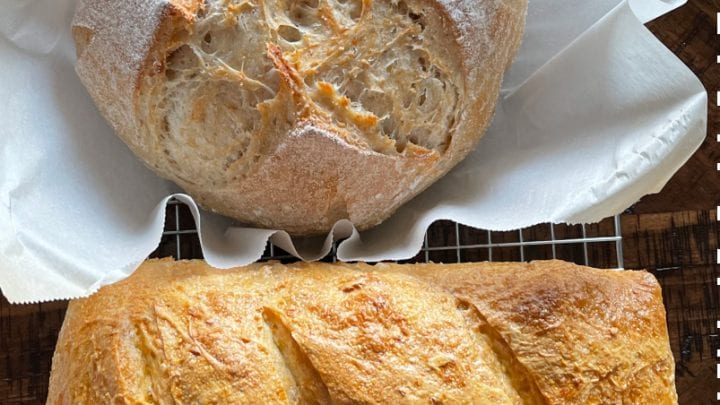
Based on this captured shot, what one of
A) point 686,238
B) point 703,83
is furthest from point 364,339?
point 703,83

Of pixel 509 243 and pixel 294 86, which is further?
pixel 509 243

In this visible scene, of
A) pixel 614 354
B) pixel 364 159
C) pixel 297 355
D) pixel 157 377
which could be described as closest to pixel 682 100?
pixel 614 354

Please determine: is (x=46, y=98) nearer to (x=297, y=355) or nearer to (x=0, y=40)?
(x=0, y=40)

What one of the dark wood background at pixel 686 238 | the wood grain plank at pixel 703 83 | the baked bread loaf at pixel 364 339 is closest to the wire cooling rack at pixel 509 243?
the dark wood background at pixel 686 238

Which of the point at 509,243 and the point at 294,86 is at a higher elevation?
the point at 294,86

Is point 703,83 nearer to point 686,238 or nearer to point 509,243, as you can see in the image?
point 686,238

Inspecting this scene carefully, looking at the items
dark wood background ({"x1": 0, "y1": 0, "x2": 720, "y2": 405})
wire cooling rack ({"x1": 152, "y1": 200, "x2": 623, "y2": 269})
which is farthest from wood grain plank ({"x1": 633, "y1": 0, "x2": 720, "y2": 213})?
wire cooling rack ({"x1": 152, "y1": 200, "x2": 623, "y2": 269})

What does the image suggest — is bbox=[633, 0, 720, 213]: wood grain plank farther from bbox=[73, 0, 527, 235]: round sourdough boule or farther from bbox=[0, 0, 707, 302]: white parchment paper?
bbox=[73, 0, 527, 235]: round sourdough boule
